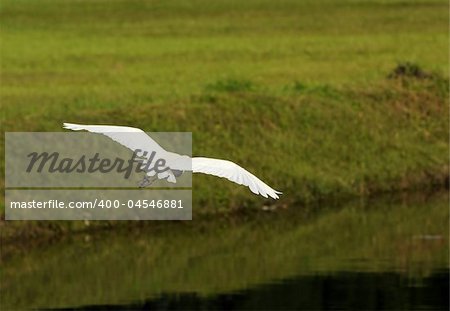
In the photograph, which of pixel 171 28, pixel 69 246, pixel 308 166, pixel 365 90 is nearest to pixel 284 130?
pixel 308 166

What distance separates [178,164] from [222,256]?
9.51 metres

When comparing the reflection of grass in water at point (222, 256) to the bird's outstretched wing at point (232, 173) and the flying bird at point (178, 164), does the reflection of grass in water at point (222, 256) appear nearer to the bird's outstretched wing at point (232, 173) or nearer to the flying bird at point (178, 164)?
the flying bird at point (178, 164)

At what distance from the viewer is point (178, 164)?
11.0 metres

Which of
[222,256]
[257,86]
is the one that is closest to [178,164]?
[222,256]

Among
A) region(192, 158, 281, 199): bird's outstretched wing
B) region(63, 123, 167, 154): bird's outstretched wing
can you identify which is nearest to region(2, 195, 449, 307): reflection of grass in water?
region(63, 123, 167, 154): bird's outstretched wing

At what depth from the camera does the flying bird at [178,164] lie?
34.6 ft

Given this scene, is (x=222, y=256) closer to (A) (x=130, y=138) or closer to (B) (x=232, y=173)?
(A) (x=130, y=138)

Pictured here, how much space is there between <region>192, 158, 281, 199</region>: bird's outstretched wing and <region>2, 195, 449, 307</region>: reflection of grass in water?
7805 mm

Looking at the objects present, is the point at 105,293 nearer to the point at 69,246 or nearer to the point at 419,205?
the point at 69,246

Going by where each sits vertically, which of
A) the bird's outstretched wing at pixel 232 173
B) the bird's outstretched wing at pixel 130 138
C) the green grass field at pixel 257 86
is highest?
the green grass field at pixel 257 86

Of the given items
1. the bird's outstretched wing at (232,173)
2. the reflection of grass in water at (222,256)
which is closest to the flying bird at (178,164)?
the bird's outstretched wing at (232,173)

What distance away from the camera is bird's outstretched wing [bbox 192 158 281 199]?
1048 centimetres

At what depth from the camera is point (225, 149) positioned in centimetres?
2297

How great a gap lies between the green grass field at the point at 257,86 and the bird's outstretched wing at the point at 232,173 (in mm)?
10455
